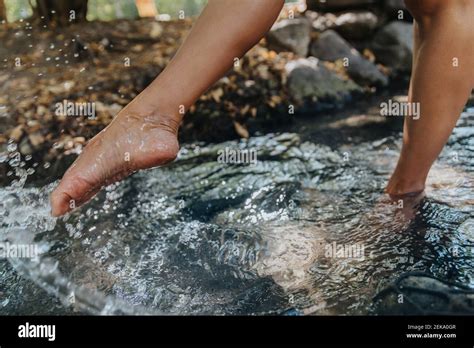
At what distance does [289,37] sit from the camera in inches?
181

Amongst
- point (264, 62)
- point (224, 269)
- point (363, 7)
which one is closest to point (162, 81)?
point (224, 269)

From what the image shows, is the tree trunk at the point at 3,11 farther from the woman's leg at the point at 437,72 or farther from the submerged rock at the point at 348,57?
the woman's leg at the point at 437,72

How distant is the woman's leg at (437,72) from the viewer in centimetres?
181

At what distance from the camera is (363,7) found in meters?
5.35

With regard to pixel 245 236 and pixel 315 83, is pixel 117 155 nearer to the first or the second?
pixel 245 236

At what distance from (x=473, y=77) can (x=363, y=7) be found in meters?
3.72

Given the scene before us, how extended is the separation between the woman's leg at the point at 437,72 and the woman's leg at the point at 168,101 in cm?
60

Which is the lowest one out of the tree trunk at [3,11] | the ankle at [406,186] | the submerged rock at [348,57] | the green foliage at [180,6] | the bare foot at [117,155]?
the ankle at [406,186]

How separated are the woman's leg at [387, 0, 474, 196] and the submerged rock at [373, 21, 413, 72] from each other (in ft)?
9.55

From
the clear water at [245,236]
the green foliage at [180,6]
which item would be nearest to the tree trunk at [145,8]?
the green foliage at [180,6]

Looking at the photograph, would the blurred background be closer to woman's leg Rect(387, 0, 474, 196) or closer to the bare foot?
the bare foot

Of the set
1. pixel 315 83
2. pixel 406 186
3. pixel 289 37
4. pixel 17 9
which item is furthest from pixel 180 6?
pixel 406 186
